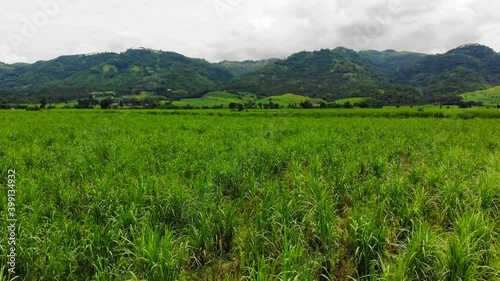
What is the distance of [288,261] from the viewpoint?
4309 millimetres

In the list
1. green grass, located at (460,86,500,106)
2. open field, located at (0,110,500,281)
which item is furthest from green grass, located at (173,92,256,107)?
open field, located at (0,110,500,281)

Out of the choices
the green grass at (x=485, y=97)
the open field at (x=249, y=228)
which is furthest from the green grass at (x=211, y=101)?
the open field at (x=249, y=228)

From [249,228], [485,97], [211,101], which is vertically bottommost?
[249,228]

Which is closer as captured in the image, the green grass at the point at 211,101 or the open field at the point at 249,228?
the open field at the point at 249,228

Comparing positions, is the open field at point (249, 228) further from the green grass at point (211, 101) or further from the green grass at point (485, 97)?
the green grass at point (485, 97)

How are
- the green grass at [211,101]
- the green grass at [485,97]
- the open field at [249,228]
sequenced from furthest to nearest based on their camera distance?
the green grass at [211,101]
the green grass at [485,97]
the open field at [249,228]

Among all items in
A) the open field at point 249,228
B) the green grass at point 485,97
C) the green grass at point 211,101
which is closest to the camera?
the open field at point 249,228

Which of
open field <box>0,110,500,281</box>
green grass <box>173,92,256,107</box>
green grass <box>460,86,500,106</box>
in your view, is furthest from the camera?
green grass <box>173,92,256,107</box>

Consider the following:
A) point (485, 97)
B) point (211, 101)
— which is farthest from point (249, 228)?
point (485, 97)

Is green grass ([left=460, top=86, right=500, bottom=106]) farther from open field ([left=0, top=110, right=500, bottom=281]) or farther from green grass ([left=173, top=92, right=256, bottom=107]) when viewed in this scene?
open field ([left=0, top=110, right=500, bottom=281])

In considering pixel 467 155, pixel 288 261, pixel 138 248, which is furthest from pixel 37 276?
pixel 467 155

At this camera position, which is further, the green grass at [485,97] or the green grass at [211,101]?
the green grass at [211,101]

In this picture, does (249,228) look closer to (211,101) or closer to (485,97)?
(211,101)

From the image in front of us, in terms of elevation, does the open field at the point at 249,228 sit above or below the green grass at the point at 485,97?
below
